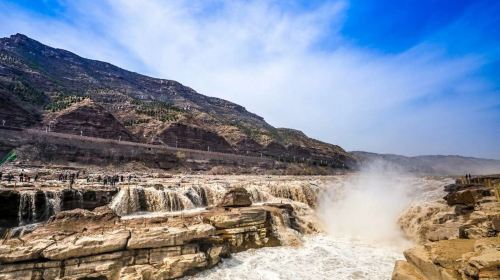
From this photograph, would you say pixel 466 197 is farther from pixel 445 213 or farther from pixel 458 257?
pixel 458 257

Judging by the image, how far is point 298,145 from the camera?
94688mm

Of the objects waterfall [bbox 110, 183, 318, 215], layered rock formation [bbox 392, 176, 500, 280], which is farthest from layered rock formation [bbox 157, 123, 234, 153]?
layered rock formation [bbox 392, 176, 500, 280]

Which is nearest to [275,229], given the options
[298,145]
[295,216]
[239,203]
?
[239,203]

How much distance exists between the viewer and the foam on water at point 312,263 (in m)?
10.6

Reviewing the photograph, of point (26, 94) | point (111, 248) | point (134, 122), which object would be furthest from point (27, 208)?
point (26, 94)

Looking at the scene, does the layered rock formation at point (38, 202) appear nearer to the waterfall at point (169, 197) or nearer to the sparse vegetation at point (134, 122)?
the waterfall at point (169, 197)

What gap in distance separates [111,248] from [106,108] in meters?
70.8

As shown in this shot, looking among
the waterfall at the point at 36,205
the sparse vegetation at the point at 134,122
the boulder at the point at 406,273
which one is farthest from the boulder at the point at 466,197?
the sparse vegetation at the point at 134,122

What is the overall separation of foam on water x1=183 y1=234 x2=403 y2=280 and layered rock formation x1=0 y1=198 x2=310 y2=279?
0.79m

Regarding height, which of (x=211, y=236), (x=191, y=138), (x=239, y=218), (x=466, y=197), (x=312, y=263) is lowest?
(x=312, y=263)

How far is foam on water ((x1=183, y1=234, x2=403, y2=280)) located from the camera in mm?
10625

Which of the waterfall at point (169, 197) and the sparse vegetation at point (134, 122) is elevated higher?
the sparse vegetation at point (134, 122)

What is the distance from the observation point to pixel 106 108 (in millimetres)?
72000

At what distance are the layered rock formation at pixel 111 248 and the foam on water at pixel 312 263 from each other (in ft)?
2.58
